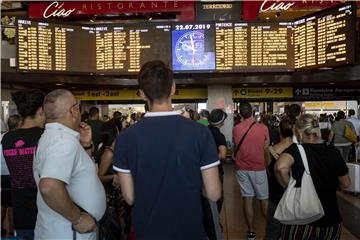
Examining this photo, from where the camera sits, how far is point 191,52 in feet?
29.0

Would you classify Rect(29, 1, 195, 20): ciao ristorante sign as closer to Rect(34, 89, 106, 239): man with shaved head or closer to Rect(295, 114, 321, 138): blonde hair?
Rect(295, 114, 321, 138): blonde hair

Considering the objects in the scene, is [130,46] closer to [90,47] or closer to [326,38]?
[90,47]

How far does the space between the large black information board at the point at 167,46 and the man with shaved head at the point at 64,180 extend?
6.44m

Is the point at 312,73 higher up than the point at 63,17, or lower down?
lower down

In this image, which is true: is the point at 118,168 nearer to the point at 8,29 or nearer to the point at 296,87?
the point at 8,29

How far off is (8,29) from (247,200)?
727cm

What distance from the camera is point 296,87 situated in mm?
11211

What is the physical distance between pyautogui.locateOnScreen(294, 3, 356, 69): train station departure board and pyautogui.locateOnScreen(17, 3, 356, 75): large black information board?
0.02m

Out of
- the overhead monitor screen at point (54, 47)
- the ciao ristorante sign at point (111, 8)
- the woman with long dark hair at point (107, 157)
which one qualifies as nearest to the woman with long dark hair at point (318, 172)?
the woman with long dark hair at point (107, 157)

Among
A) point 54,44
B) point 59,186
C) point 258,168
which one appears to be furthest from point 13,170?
point 54,44

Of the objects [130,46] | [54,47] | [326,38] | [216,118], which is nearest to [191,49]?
[130,46]

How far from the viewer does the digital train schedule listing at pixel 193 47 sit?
8.84 m

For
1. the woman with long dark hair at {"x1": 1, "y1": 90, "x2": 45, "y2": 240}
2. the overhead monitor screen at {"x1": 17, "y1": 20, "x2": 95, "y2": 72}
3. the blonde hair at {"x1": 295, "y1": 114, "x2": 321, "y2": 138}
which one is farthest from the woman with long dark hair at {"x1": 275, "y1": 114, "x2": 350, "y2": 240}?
the overhead monitor screen at {"x1": 17, "y1": 20, "x2": 95, "y2": 72}

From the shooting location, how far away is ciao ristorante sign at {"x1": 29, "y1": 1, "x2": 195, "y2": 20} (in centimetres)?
999
